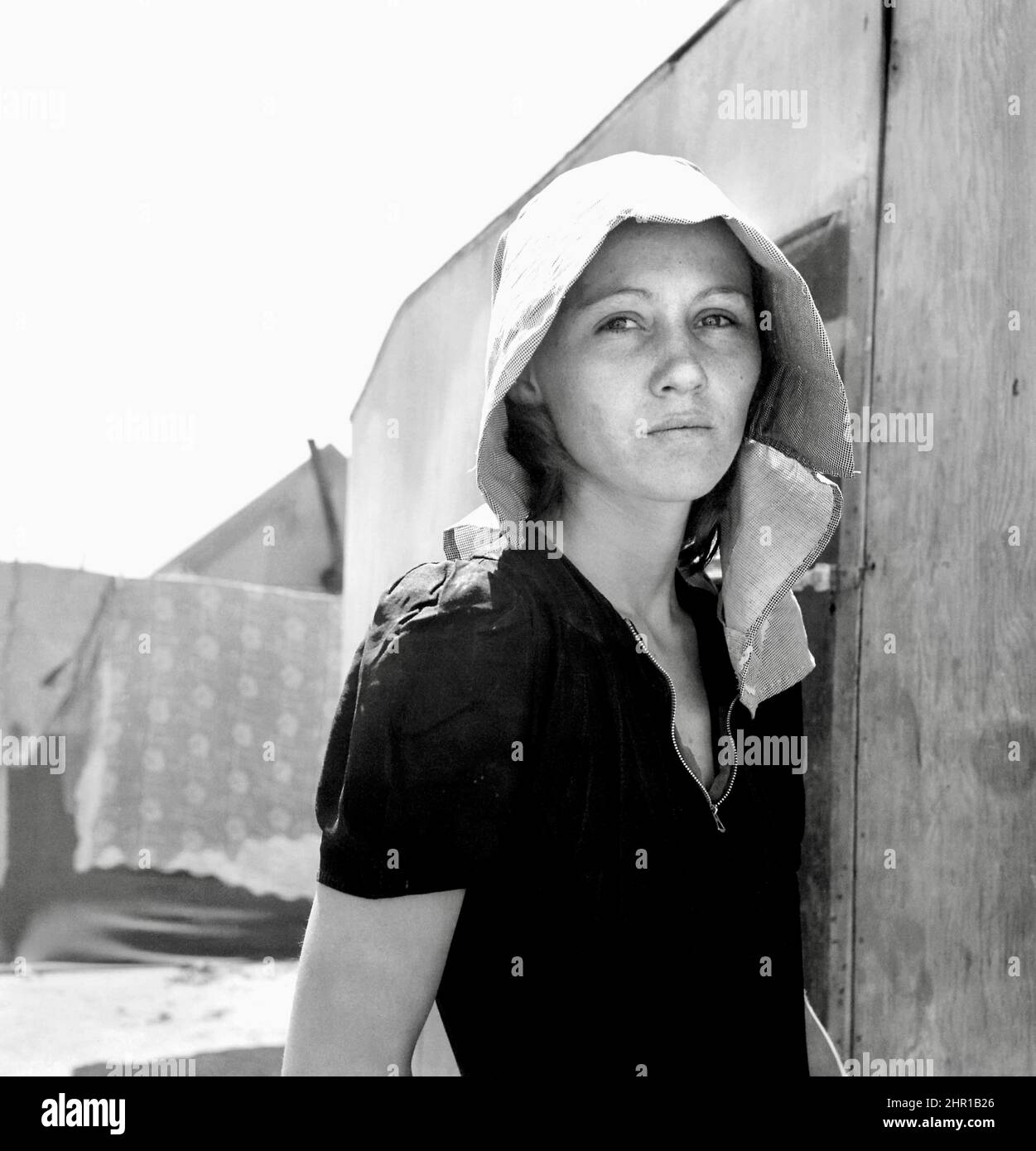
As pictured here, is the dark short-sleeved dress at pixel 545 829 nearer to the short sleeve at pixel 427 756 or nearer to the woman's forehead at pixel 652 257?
the short sleeve at pixel 427 756

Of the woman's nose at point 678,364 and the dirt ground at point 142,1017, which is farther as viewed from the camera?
the dirt ground at point 142,1017

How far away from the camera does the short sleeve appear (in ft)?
4.18

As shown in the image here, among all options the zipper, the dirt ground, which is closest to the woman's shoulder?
the zipper

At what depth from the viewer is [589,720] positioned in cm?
140

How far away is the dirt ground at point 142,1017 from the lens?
5.25 metres

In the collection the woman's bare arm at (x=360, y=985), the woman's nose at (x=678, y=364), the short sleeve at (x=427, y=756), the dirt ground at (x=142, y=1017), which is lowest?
the dirt ground at (x=142, y=1017)

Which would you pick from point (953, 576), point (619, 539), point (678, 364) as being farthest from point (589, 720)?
point (953, 576)

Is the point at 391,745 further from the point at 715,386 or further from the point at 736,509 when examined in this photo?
the point at 736,509

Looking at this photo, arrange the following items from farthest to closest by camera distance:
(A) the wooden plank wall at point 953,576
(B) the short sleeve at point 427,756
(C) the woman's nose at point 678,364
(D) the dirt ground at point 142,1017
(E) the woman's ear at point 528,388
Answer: (D) the dirt ground at point 142,1017
(A) the wooden plank wall at point 953,576
(E) the woman's ear at point 528,388
(C) the woman's nose at point 678,364
(B) the short sleeve at point 427,756

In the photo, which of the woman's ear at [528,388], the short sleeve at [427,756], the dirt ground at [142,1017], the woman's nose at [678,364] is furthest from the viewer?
the dirt ground at [142,1017]

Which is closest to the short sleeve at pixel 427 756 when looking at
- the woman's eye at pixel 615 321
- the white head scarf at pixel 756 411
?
the white head scarf at pixel 756 411

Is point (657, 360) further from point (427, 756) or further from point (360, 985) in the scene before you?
point (360, 985)

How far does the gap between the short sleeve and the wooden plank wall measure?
1.07m

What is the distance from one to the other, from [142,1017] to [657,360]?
5.69 metres
